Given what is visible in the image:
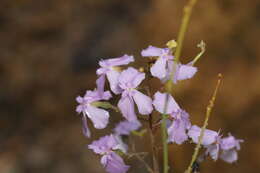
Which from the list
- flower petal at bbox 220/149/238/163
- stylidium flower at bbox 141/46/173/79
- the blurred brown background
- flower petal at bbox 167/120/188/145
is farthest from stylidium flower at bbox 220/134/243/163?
the blurred brown background

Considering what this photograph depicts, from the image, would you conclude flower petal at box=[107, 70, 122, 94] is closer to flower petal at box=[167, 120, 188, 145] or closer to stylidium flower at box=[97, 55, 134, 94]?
stylidium flower at box=[97, 55, 134, 94]

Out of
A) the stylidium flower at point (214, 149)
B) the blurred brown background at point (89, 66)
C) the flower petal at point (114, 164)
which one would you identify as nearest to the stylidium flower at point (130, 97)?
the flower petal at point (114, 164)

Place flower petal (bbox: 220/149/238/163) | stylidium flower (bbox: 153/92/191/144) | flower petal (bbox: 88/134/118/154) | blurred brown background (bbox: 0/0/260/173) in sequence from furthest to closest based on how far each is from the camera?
blurred brown background (bbox: 0/0/260/173), flower petal (bbox: 220/149/238/163), flower petal (bbox: 88/134/118/154), stylidium flower (bbox: 153/92/191/144)

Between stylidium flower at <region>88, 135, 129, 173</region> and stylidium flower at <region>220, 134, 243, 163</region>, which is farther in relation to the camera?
stylidium flower at <region>220, 134, 243, 163</region>

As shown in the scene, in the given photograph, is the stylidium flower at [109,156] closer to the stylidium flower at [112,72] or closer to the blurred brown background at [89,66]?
the stylidium flower at [112,72]

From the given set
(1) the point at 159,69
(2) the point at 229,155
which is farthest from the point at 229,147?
(1) the point at 159,69

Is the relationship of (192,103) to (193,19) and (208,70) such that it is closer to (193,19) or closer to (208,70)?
(208,70)

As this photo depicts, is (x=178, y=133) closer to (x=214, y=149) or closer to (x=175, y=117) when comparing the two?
(x=175, y=117)
